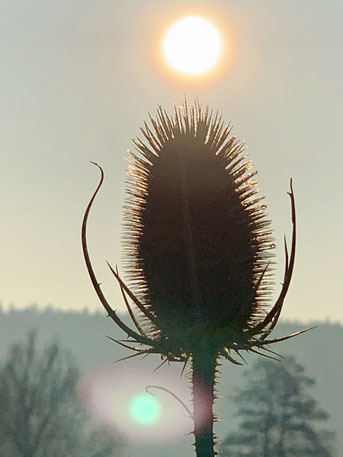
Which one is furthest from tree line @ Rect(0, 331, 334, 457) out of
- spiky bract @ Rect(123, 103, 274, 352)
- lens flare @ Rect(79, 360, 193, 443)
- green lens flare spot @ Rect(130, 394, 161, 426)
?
green lens flare spot @ Rect(130, 394, 161, 426)

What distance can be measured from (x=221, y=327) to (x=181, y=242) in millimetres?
797

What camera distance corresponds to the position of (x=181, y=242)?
8062 millimetres

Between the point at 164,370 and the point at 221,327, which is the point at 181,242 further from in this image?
the point at 164,370

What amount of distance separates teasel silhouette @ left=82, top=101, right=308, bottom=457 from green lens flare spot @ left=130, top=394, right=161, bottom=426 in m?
132

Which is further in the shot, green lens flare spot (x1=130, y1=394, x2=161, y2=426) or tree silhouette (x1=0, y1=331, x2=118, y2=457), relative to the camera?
green lens flare spot (x1=130, y1=394, x2=161, y2=426)

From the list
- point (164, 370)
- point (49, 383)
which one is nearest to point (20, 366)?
point (49, 383)

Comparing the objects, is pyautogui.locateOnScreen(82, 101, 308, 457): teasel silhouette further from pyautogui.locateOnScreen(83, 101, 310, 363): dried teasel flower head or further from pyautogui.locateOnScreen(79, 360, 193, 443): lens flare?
pyautogui.locateOnScreen(79, 360, 193, 443): lens flare

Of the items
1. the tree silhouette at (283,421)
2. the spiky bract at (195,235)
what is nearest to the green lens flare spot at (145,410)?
the tree silhouette at (283,421)

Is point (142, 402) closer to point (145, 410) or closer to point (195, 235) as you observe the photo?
point (145, 410)

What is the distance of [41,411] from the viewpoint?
1976 inches

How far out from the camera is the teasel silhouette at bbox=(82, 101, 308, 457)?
25.5 feet

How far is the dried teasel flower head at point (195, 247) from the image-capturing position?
25.6 ft

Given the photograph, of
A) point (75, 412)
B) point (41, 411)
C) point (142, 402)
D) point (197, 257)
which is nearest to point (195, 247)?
point (197, 257)

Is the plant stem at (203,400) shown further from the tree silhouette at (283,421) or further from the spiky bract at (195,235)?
Answer: the tree silhouette at (283,421)
